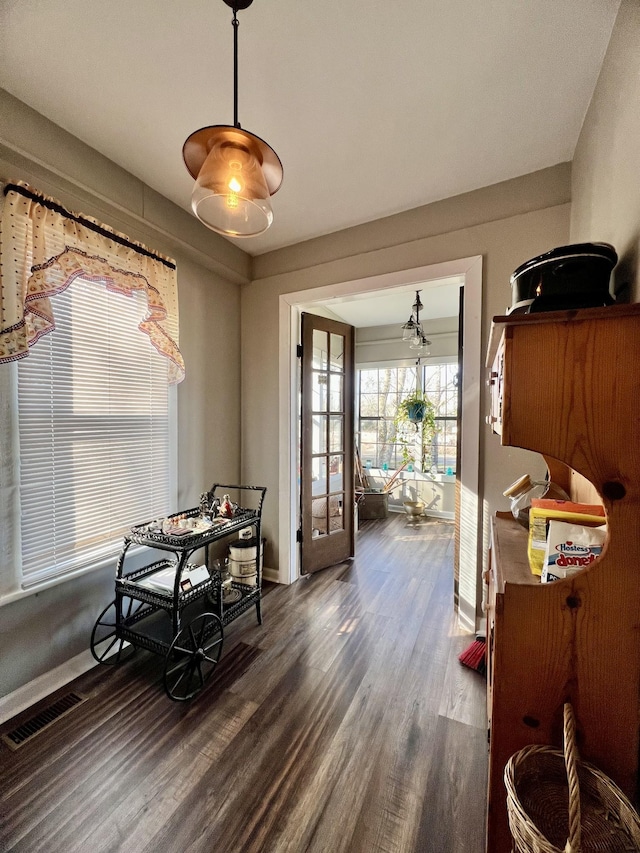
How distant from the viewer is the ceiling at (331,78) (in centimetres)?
118

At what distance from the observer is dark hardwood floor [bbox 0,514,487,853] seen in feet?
3.64

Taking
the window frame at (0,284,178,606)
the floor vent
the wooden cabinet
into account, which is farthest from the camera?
the window frame at (0,284,178,606)

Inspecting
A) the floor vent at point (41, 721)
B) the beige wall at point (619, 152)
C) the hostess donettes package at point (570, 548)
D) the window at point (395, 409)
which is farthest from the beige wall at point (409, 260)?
the window at point (395, 409)

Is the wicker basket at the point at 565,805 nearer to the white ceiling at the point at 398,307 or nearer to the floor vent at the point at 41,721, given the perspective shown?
the floor vent at the point at 41,721

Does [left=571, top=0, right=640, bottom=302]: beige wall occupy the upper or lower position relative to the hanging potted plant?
upper

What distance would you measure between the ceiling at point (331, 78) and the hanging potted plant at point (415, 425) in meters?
3.11

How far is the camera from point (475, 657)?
73.2 inches

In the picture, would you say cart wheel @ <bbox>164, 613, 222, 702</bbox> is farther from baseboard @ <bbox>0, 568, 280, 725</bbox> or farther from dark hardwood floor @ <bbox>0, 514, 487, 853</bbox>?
baseboard @ <bbox>0, 568, 280, 725</bbox>

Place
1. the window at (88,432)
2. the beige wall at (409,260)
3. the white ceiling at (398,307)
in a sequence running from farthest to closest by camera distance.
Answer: the white ceiling at (398,307) < the beige wall at (409,260) < the window at (88,432)

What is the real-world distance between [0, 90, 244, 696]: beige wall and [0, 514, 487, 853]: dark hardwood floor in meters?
0.29

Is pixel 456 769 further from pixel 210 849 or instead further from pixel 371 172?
pixel 371 172

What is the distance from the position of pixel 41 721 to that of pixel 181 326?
7.36 feet

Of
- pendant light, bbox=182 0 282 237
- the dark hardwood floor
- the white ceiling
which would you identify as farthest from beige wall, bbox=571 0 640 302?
the white ceiling

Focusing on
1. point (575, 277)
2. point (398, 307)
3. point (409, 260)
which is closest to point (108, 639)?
point (575, 277)
